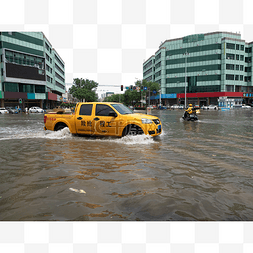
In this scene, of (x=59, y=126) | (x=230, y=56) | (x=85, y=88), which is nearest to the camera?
(x=59, y=126)

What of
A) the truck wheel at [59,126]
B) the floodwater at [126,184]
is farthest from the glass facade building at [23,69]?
the floodwater at [126,184]

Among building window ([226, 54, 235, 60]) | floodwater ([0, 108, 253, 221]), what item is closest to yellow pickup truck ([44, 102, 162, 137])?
floodwater ([0, 108, 253, 221])

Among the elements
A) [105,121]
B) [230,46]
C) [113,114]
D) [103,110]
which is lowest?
[105,121]

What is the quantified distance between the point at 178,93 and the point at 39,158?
77.4m

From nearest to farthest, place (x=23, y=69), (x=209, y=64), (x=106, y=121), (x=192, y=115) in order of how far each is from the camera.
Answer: (x=106, y=121) → (x=192, y=115) → (x=23, y=69) → (x=209, y=64)

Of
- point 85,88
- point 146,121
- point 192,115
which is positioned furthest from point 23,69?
point 146,121

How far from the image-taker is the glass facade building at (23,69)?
52594 millimetres

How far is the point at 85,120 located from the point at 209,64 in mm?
73213

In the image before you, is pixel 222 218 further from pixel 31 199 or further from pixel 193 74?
pixel 193 74

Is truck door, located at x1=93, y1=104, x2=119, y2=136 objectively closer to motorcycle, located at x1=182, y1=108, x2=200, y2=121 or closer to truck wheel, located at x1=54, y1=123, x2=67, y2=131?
truck wheel, located at x1=54, y1=123, x2=67, y2=131

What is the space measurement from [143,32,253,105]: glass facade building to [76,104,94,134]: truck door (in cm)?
6718

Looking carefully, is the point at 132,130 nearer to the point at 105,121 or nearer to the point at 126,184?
the point at 105,121

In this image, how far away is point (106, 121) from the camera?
899 centimetres

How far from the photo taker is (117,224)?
7.99 ft
